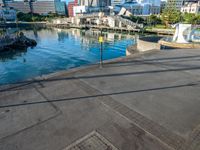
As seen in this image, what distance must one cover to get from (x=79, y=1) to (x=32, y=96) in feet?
585

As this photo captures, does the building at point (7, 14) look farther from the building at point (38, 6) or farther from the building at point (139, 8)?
the building at point (139, 8)

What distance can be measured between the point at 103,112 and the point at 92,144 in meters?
1.28

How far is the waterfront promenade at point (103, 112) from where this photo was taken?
3.55 meters

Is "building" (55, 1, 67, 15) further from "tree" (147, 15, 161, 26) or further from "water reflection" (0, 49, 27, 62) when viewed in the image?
"water reflection" (0, 49, 27, 62)

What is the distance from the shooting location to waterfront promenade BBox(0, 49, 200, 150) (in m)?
3.55

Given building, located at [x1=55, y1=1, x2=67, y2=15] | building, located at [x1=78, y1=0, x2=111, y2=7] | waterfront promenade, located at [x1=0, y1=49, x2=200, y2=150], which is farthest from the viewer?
building, located at [x1=78, y1=0, x2=111, y2=7]

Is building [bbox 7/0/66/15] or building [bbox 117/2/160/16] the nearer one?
building [bbox 117/2/160/16]

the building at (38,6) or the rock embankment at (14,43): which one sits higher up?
the building at (38,6)

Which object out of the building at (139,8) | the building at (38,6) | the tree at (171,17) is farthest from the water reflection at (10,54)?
the building at (38,6)

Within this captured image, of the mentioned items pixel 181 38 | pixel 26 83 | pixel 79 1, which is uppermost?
pixel 79 1

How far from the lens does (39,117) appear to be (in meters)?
4.41

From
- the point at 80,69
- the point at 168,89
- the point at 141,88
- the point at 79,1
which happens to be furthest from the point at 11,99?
the point at 79,1

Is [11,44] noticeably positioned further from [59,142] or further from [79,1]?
[79,1]

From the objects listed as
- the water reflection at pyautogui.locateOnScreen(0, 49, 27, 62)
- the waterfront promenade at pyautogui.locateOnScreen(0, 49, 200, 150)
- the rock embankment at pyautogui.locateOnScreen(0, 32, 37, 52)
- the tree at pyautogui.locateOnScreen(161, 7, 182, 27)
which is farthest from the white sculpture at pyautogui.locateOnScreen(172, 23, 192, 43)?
the tree at pyautogui.locateOnScreen(161, 7, 182, 27)
